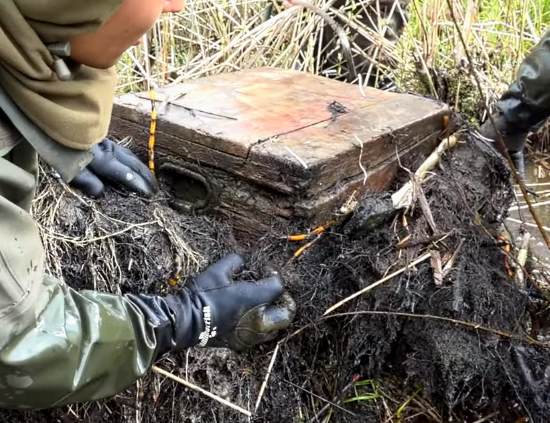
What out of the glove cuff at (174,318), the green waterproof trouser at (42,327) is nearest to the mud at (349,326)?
the glove cuff at (174,318)

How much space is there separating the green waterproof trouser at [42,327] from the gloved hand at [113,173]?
0.36 metres

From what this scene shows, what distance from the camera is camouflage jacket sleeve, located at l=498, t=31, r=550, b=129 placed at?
299cm

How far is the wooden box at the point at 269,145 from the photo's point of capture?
1890mm

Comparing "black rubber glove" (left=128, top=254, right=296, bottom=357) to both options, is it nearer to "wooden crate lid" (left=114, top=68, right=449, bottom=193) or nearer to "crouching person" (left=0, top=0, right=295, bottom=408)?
"crouching person" (left=0, top=0, right=295, bottom=408)

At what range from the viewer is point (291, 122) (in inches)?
83.7

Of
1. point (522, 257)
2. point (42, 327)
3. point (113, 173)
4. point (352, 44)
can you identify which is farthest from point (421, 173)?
point (352, 44)

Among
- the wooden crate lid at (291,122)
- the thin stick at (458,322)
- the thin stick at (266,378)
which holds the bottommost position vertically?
A: the thin stick at (266,378)

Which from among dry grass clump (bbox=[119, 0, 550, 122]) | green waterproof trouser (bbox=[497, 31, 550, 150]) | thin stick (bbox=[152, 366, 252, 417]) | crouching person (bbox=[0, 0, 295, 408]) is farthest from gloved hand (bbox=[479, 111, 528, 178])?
crouching person (bbox=[0, 0, 295, 408])

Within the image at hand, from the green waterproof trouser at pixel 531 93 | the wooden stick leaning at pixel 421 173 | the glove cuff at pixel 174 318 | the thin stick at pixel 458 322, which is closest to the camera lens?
the glove cuff at pixel 174 318

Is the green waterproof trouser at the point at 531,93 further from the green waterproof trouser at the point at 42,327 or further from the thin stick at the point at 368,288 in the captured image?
the green waterproof trouser at the point at 42,327

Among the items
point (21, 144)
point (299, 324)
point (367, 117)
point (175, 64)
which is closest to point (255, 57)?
point (175, 64)

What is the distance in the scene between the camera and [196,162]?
2.01 meters

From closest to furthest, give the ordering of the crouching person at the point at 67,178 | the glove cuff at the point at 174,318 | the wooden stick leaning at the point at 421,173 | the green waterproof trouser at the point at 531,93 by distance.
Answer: the crouching person at the point at 67,178 → the glove cuff at the point at 174,318 → the wooden stick leaning at the point at 421,173 → the green waterproof trouser at the point at 531,93

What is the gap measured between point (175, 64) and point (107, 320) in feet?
8.09
